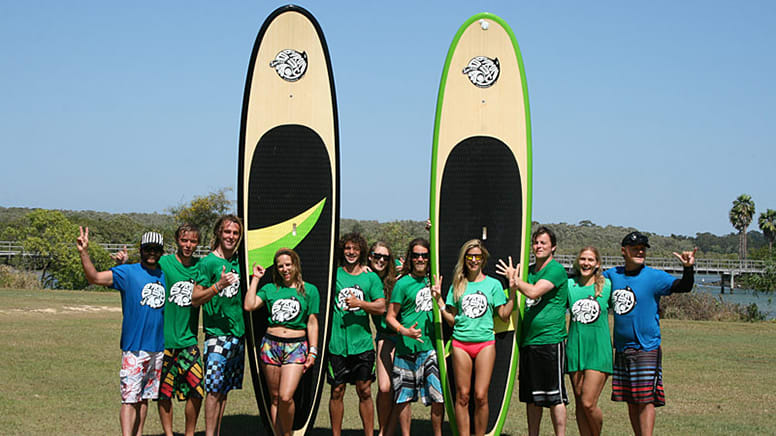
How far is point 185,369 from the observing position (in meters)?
5.21

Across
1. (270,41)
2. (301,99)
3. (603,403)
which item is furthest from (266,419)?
(603,403)

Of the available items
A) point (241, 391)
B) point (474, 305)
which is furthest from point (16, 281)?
point (474, 305)

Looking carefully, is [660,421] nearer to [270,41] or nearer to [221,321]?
[221,321]

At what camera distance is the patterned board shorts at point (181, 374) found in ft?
16.9

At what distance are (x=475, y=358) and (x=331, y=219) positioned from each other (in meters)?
1.96

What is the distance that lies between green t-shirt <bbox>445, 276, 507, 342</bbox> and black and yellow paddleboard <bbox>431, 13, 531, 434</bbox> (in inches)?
40.3

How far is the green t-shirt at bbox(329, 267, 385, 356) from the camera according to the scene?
5.43 meters

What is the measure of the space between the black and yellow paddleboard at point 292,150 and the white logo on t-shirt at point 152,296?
4.08ft

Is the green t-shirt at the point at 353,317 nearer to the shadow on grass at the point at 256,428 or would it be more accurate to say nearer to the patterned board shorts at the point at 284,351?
the patterned board shorts at the point at 284,351

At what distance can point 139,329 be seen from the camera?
16.1 feet

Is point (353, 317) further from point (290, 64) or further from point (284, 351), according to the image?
point (290, 64)

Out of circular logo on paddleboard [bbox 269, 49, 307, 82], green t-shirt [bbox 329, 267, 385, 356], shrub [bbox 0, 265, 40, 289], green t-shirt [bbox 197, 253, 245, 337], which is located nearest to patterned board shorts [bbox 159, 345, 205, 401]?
green t-shirt [bbox 197, 253, 245, 337]

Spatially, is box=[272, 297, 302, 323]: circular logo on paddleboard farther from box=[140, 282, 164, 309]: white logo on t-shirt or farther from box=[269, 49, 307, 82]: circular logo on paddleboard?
box=[269, 49, 307, 82]: circular logo on paddleboard

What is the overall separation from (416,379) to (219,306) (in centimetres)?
151
